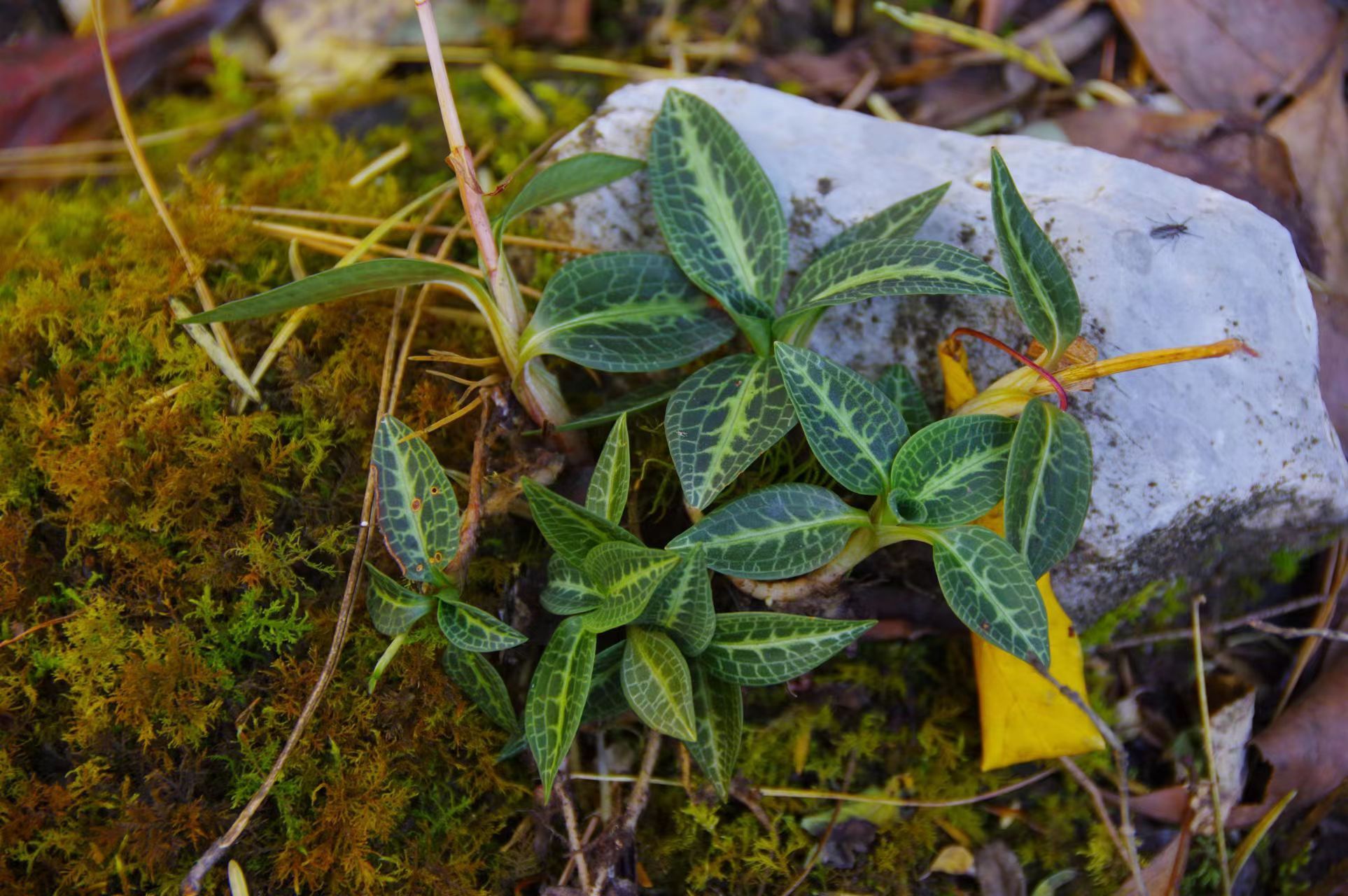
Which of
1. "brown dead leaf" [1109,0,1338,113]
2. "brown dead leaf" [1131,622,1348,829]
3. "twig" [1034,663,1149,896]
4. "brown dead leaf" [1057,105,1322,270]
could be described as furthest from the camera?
"brown dead leaf" [1109,0,1338,113]

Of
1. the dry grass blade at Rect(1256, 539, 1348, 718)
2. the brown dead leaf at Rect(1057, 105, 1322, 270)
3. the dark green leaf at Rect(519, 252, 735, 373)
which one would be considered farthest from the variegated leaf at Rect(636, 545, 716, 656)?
the brown dead leaf at Rect(1057, 105, 1322, 270)

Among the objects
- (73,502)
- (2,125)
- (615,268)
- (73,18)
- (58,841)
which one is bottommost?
(58,841)

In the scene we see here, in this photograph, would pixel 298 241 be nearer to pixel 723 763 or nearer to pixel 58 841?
pixel 58 841

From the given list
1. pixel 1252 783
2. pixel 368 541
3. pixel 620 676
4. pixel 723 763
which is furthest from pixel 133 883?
pixel 1252 783

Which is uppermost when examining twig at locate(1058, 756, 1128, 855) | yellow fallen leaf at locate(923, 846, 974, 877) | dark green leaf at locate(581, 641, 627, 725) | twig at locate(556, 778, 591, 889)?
dark green leaf at locate(581, 641, 627, 725)

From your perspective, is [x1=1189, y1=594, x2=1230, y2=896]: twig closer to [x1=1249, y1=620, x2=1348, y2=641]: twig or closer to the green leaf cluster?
[x1=1249, y1=620, x2=1348, y2=641]: twig

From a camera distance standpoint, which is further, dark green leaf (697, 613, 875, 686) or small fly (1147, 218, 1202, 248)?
small fly (1147, 218, 1202, 248)

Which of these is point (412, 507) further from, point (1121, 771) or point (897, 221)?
point (1121, 771)
